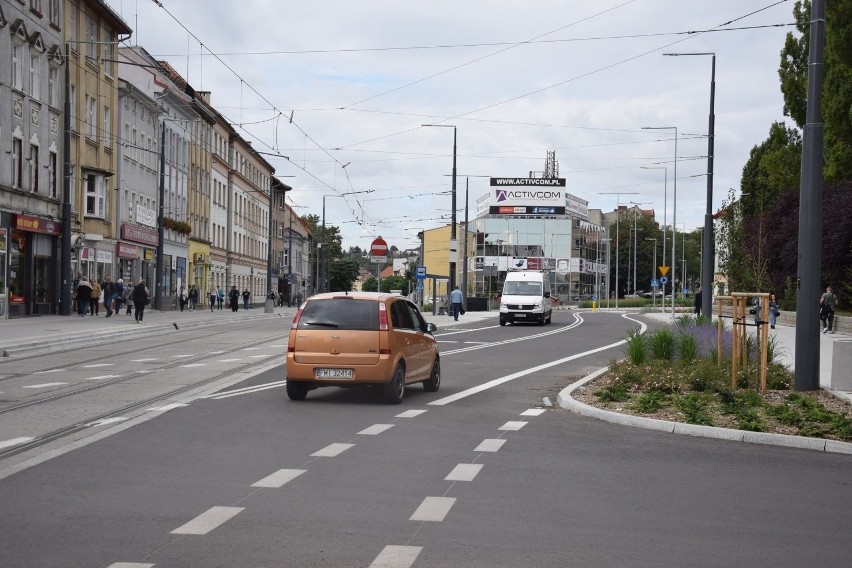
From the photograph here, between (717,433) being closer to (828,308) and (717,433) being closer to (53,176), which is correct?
(828,308)

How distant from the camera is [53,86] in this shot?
4600 centimetres

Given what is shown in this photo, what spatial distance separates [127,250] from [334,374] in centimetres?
4411

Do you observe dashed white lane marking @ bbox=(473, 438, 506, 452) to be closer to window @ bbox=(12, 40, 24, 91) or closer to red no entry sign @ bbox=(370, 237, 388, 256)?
window @ bbox=(12, 40, 24, 91)

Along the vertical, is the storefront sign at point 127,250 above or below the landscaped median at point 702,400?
above

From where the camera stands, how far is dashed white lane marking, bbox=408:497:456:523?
303 inches

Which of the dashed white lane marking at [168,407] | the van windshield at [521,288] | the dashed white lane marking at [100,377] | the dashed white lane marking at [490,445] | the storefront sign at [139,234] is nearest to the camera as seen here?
the dashed white lane marking at [490,445]

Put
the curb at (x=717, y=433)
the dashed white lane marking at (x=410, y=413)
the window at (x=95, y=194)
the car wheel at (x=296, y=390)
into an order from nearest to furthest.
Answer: the curb at (x=717, y=433) → the dashed white lane marking at (x=410, y=413) → the car wheel at (x=296, y=390) → the window at (x=95, y=194)

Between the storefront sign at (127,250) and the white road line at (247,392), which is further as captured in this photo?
the storefront sign at (127,250)

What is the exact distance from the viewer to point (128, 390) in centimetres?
1742

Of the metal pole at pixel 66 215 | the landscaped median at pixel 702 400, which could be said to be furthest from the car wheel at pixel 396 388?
the metal pole at pixel 66 215

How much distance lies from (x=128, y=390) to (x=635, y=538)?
11661 mm

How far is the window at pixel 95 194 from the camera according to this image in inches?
2014

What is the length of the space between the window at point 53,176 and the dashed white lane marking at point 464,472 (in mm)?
38938

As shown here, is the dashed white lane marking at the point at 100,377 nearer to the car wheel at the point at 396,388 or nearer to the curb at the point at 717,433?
the car wheel at the point at 396,388
